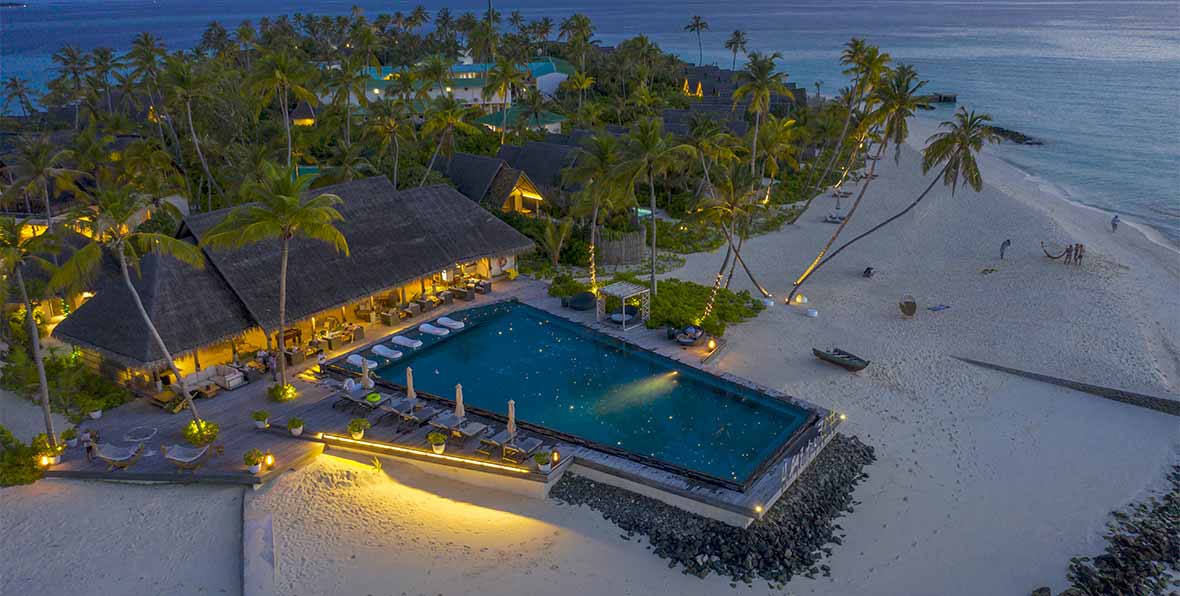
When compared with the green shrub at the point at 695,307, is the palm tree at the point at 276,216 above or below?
above

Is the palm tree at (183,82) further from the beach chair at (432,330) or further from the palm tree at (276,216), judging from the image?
the beach chair at (432,330)

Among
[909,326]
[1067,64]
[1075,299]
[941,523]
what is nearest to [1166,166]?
[1075,299]

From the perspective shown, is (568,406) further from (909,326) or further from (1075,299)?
(1075,299)

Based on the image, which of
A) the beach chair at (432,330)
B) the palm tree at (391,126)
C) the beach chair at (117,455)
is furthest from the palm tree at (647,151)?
the beach chair at (117,455)

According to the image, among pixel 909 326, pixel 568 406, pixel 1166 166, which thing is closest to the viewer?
pixel 568 406

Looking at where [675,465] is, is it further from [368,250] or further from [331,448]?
[368,250]

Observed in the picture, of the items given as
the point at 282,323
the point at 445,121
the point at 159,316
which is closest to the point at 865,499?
the point at 282,323

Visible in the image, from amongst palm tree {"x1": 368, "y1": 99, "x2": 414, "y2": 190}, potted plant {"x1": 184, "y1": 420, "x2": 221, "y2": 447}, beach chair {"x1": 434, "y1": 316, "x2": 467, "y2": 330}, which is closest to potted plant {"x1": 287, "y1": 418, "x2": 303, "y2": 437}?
potted plant {"x1": 184, "y1": 420, "x2": 221, "y2": 447}
